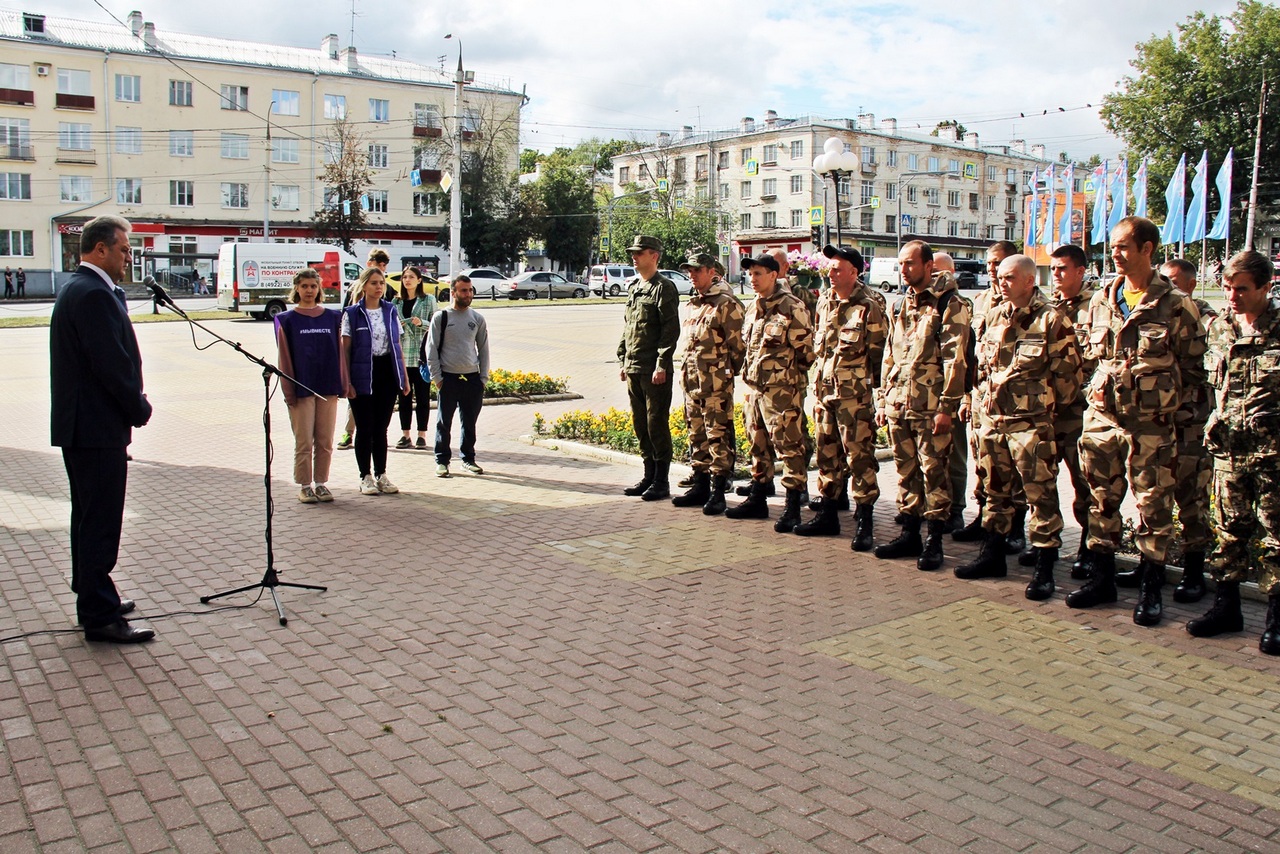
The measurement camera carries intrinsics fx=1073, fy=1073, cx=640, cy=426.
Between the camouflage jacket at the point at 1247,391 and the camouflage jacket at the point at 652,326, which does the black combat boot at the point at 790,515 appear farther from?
the camouflage jacket at the point at 1247,391

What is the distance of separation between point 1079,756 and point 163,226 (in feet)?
205

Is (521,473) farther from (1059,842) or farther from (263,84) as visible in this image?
(263,84)

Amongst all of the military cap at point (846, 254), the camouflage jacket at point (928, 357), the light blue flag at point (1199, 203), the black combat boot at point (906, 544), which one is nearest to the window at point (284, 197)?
the light blue flag at point (1199, 203)

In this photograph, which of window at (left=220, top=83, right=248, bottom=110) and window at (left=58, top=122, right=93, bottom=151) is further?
window at (left=220, top=83, right=248, bottom=110)

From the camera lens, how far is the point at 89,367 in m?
5.15

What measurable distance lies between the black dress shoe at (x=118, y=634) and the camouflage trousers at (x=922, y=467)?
180 inches

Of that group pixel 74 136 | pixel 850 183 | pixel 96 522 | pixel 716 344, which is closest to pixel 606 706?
pixel 96 522

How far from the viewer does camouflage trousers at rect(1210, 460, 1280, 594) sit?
5.34 metres

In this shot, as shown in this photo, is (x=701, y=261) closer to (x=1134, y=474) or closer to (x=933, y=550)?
(x=933, y=550)

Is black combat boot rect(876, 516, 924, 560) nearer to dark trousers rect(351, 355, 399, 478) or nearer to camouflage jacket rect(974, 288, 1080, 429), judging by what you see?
camouflage jacket rect(974, 288, 1080, 429)

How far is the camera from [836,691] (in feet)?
15.9

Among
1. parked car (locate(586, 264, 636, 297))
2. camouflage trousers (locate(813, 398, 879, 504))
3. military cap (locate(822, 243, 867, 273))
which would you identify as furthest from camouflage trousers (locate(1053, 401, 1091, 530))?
parked car (locate(586, 264, 636, 297))

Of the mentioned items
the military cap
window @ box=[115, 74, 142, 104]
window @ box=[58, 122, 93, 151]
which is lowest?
the military cap

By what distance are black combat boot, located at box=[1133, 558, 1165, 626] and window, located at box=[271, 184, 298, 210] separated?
6236cm
